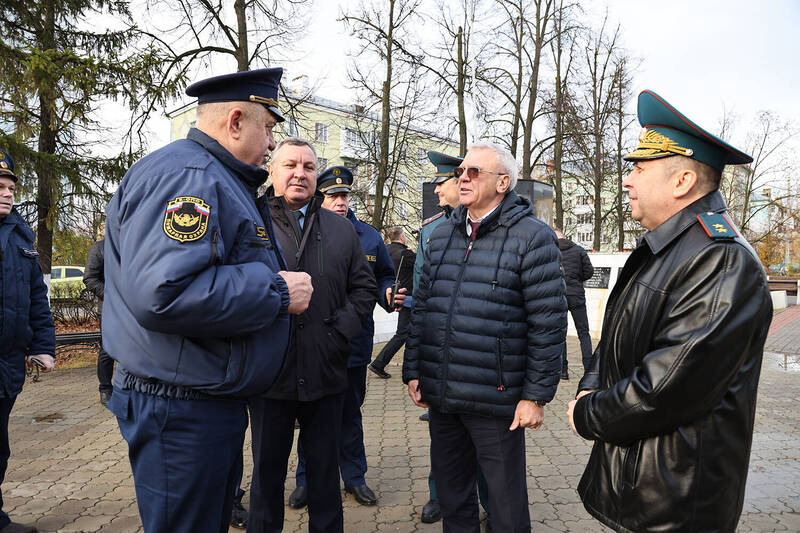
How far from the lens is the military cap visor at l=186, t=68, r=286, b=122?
80.5 inches

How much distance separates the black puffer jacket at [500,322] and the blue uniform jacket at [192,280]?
3.53 ft

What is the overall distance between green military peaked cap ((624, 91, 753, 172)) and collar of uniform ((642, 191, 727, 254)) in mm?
135

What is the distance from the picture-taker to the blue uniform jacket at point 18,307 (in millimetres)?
3344

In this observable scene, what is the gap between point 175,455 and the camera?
1.85 meters

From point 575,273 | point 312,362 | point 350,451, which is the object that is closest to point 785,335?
point 575,273

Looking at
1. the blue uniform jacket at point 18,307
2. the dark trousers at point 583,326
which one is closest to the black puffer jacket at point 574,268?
the dark trousers at point 583,326

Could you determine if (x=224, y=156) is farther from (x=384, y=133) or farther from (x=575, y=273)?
(x=384, y=133)

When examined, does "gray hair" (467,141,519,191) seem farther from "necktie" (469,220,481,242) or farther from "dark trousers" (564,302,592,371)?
"dark trousers" (564,302,592,371)

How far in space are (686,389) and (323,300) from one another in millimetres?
1925

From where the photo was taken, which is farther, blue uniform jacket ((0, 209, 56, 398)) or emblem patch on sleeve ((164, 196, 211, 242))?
blue uniform jacket ((0, 209, 56, 398))

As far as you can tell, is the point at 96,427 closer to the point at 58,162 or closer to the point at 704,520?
the point at 704,520

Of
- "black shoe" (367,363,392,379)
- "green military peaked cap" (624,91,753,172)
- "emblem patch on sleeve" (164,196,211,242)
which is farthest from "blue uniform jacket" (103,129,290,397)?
"black shoe" (367,363,392,379)

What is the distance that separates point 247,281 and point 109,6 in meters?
13.5

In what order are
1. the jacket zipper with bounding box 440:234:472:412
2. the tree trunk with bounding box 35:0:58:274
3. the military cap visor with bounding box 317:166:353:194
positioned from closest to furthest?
the jacket zipper with bounding box 440:234:472:412 → the military cap visor with bounding box 317:166:353:194 → the tree trunk with bounding box 35:0:58:274
